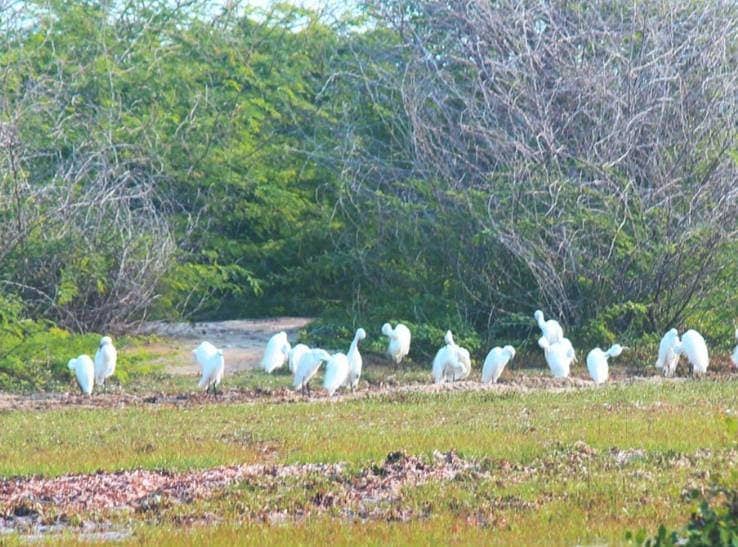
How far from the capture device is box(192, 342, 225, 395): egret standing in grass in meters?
18.7

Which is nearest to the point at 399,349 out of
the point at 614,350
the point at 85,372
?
the point at 614,350

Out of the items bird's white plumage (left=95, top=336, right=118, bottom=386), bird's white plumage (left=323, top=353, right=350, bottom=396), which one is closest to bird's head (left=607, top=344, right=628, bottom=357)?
bird's white plumage (left=323, top=353, right=350, bottom=396)

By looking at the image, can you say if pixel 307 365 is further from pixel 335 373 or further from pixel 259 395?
pixel 259 395

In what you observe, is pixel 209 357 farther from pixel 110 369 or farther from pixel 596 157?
pixel 596 157

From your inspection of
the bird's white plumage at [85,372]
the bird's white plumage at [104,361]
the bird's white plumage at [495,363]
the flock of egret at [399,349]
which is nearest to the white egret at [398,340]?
the flock of egret at [399,349]

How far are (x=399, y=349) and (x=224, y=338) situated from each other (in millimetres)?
4585

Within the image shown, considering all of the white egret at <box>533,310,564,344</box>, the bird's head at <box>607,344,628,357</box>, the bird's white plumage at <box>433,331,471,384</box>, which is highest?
the white egret at <box>533,310,564,344</box>

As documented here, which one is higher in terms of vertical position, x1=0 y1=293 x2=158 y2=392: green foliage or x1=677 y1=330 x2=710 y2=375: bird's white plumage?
x1=677 y1=330 x2=710 y2=375: bird's white plumage

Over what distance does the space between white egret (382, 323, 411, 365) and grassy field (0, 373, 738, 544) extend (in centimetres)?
344

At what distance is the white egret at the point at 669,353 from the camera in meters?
20.4

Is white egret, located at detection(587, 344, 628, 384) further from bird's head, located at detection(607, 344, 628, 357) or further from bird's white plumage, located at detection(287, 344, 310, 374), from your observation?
bird's white plumage, located at detection(287, 344, 310, 374)

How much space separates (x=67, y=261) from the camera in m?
22.8

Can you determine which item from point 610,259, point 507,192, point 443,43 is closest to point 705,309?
point 610,259

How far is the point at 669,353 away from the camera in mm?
20438
